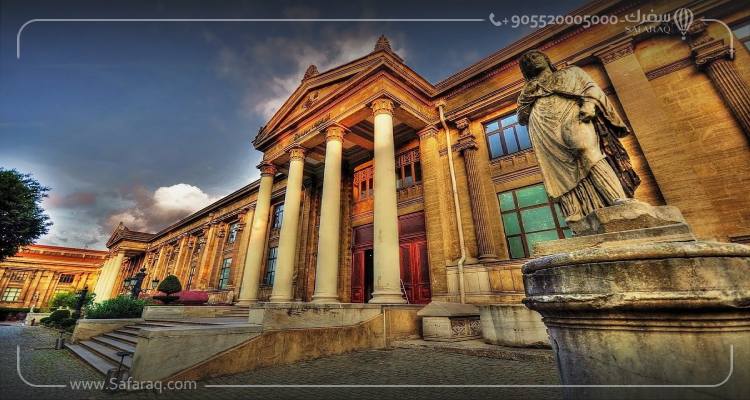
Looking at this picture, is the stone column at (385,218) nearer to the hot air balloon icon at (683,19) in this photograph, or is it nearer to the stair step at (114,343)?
the stair step at (114,343)

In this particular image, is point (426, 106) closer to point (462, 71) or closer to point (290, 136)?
point (462, 71)

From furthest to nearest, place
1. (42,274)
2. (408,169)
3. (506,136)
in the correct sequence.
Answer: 1. (42,274)
2. (408,169)
3. (506,136)

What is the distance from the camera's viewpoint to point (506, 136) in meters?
9.98

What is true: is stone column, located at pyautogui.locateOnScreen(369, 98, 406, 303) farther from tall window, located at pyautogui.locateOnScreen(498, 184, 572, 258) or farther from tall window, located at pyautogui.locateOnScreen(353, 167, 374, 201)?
tall window, located at pyautogui.locateOnScreen(353, 167, 374, 201)

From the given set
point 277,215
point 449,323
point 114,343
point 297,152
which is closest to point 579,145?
point 449,323

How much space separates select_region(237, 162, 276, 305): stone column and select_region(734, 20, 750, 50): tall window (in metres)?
15.4

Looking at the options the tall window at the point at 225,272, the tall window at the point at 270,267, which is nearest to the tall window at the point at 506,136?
the tall window at the point at 270,267

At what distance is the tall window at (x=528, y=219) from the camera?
8312mm

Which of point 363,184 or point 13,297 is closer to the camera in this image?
point 363,184

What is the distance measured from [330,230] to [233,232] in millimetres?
16282

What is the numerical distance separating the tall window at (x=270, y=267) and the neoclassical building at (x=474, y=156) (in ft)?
13.2

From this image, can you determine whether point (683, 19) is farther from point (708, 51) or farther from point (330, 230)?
point (330, 230)

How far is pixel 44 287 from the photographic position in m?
40.8

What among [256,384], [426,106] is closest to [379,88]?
[426,106]
